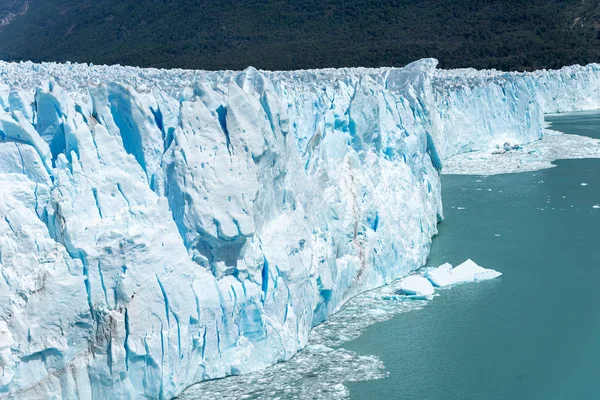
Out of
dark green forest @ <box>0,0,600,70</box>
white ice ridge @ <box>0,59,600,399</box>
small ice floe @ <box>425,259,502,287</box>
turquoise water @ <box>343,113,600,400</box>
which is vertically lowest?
turquoise water @ <box>343,113,600,400</box>

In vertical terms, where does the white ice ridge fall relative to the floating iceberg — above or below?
above

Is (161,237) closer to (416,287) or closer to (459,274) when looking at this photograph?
(416,287)

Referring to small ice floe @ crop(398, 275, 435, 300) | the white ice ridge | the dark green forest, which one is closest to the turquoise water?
small ice floe @ crop(398, 275, 435, 300)

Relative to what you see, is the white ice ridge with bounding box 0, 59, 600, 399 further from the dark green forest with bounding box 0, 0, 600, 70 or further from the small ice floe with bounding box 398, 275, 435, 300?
the dark green forest with bounding box 0, 0, 600, 70

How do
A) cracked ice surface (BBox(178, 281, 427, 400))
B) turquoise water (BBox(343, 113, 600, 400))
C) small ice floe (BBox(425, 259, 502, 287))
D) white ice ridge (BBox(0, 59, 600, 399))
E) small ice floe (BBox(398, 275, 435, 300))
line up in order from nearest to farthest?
white ice ridge (BBox(0, 59, 600, 399)), cracked ice surface (BBox(178, 281, 427, 400)), turquoise water (BBox(343, 113, 600, 400)), small ice floe (BBox(398, 275, 435, 300)), small ice floe (BBox(425, 259, 502, 287))

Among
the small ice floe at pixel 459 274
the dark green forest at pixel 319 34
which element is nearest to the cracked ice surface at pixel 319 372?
the small ice floe at pixel 459 274

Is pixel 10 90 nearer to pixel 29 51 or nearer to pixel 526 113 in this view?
pixel 526 113

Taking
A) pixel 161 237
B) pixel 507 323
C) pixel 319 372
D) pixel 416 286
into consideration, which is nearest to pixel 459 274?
pixel 416 286
